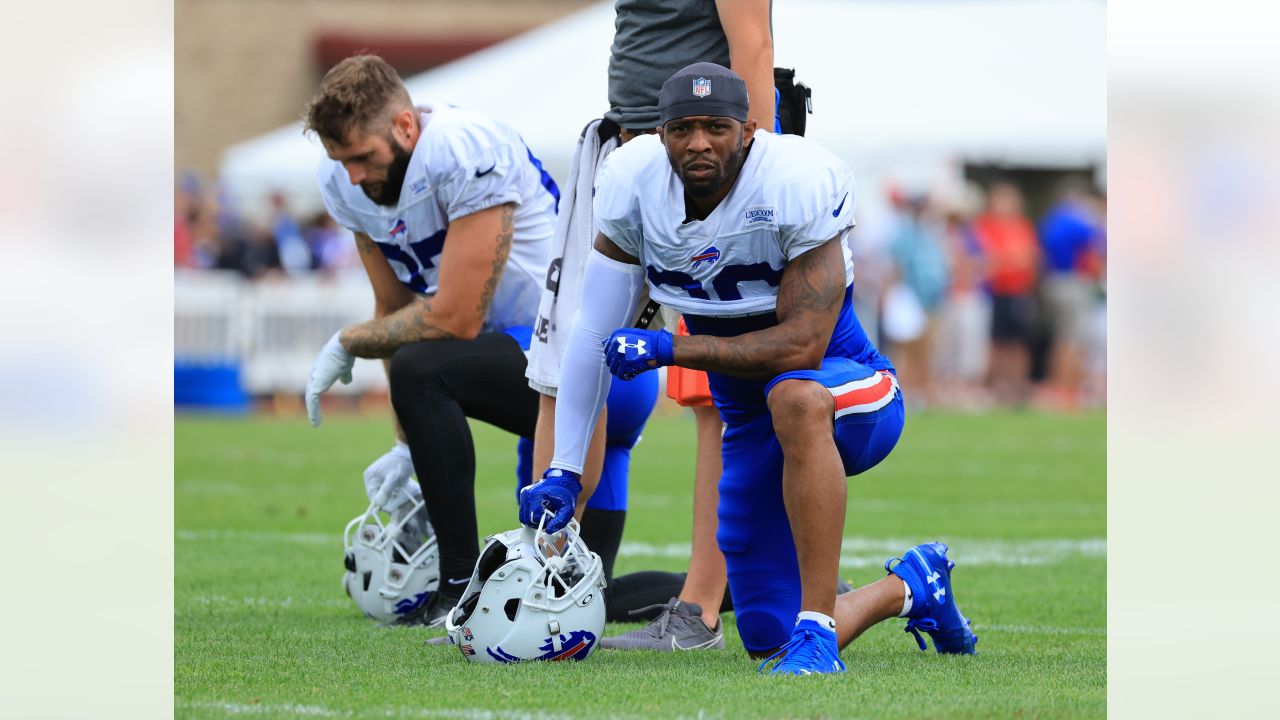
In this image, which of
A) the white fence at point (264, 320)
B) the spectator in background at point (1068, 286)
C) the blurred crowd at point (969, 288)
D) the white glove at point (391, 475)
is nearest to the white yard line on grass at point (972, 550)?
the white glove at point (391, 475)

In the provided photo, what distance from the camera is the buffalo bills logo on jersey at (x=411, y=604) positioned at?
192 inches

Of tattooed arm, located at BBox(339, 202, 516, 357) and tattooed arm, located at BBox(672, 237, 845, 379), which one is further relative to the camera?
tattooed arm, located at BBox(339, 202, 516, 357)

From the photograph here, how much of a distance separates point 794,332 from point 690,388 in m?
0.97

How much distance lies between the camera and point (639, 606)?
492 cm

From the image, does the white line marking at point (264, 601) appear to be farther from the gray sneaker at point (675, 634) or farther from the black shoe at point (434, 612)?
the gray sneaker at point (675, 634)

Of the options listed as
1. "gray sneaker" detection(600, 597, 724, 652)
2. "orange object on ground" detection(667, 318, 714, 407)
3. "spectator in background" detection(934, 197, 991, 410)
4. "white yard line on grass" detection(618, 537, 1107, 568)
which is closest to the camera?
"gray sneaker" detection(600, 597, 724, 652)

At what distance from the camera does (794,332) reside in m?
3.84

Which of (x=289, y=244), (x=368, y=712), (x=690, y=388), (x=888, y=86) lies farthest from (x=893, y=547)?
(x=888, y=86)

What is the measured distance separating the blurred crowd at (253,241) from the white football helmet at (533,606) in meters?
11.0

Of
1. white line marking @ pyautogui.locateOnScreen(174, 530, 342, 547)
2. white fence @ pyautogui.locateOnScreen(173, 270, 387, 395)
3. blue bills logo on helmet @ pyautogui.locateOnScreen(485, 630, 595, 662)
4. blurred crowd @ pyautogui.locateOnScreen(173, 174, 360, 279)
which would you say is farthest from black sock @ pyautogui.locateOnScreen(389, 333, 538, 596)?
blurred crowd @ pyautogui.locateOnScreen(173, 174, 360, 279)

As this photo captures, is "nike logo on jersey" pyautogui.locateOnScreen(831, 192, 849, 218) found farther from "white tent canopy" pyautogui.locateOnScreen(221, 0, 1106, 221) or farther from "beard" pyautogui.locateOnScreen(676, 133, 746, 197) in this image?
"white tent canopy" pyautogui.locateOnScreen(221, 0, 1106, 221)

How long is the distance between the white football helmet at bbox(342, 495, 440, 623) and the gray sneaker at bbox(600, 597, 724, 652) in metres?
0.64

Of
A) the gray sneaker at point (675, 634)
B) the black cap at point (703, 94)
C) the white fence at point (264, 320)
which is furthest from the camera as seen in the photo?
the white fence at point (264, 320)

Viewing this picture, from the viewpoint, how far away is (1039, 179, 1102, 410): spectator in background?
1614cm
